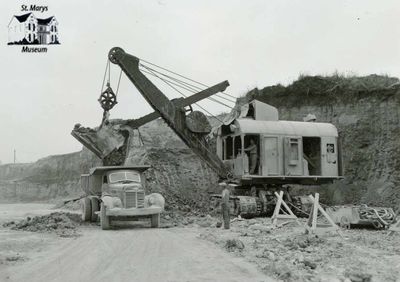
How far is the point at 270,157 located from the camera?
17.8m

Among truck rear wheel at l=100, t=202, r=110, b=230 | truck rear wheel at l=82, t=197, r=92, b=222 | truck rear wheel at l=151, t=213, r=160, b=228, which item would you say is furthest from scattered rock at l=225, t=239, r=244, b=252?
truck rear wheel at l=82, t=197, r=92, b=222

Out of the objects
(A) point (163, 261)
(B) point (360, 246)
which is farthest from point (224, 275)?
(B) point (360, 246)

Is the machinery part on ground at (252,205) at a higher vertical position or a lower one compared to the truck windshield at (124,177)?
lower

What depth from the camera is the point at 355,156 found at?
21.7m

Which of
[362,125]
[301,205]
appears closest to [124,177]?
[301,205]

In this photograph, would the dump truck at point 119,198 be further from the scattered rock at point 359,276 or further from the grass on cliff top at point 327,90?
the grass on cliff top at point 327,90

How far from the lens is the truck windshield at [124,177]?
15.6 metres

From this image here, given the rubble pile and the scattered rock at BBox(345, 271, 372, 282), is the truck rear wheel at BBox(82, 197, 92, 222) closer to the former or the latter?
the rubble pile

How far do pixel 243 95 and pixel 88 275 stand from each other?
20.5 metres

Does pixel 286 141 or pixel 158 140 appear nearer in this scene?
pixel 286 141

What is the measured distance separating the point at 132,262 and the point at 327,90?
57.5 feet

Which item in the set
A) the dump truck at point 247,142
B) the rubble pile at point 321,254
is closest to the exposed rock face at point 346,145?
the dump truck at point 247,142

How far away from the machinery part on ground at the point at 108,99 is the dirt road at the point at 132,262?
720 centimetres

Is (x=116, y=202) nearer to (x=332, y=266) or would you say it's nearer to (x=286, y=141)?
(x=286, y=141)
